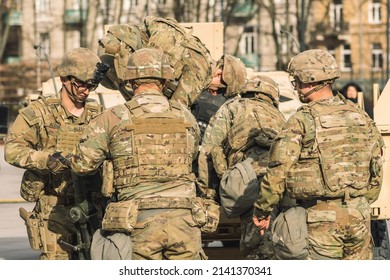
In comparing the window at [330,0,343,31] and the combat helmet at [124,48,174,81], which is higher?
the combat helmet at [124,48,174,81]

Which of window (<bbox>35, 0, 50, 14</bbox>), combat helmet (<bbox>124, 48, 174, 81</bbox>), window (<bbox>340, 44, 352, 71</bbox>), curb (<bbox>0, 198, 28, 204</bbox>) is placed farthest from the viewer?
window (<bbox>35, 0, 50, 14</bbox>)

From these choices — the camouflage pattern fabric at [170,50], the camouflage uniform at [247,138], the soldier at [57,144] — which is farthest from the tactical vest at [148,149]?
the camouflage pattern fabric at [170,50]

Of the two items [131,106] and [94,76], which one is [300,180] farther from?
[94,76]

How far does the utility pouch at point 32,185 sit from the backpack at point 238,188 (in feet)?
4.37

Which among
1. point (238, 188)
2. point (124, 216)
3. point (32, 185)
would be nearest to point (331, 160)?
point (124, 216)

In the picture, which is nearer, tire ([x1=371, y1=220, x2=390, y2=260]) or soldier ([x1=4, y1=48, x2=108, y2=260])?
soldier ([x1=4, y1=48, x2=108, y2=260])

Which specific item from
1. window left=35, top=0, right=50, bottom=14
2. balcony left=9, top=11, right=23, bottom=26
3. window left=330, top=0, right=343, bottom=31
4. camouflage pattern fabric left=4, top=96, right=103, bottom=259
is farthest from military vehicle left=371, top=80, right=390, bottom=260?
window left=35, top=0, right=50, bottom=14

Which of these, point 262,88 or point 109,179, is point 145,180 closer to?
point 109,179

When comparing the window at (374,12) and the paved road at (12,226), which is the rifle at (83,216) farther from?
the window at (374,12)

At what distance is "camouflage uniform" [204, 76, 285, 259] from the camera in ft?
37.8

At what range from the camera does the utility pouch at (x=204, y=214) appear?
9.62 metres

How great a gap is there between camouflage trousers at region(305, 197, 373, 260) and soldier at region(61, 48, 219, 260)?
2.32ft

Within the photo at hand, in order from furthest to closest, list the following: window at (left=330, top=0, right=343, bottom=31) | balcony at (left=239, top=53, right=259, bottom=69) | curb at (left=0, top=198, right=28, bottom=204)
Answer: window at (left=330, top=0, right=343, bottom=31), balcony at (left=239, top=53, right=259, bottom=69), curb at (left=0, top=198, right=28, bottom=204)

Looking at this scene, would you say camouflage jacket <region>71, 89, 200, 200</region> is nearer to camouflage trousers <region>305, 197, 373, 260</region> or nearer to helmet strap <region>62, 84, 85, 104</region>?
camouflage trousers <region>305, 197, 373, 260</region>
